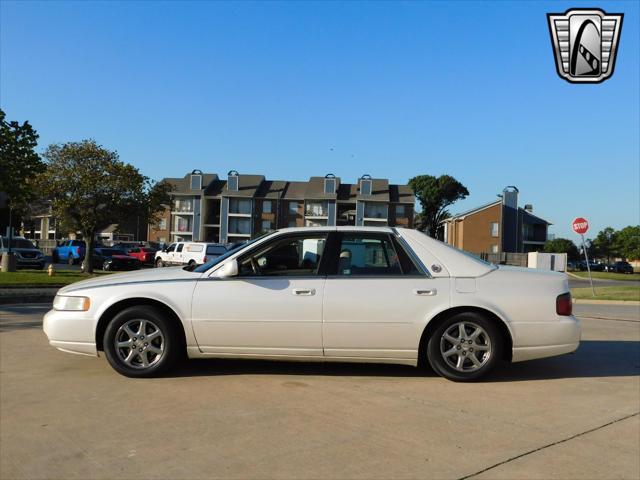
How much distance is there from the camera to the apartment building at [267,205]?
72375mm

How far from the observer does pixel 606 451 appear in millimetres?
3818

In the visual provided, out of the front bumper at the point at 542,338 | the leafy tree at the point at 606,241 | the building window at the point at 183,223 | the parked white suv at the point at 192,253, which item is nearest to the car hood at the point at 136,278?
the front bumper at the point at 542,338

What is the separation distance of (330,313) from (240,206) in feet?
228

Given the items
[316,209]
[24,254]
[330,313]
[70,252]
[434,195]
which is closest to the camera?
[330,313]

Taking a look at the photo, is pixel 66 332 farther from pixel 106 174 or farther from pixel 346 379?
pixel 106 174

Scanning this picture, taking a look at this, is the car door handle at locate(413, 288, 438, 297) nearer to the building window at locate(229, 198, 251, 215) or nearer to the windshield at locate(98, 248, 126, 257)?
the windshield at locate(98, 248, 126, 257)

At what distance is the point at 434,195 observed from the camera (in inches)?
3410

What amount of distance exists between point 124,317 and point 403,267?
2733 mm

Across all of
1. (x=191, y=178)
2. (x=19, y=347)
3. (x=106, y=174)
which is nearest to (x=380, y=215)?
(x=191, y=178)

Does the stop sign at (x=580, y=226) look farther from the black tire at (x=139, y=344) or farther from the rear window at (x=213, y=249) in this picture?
the rear window at (x=213, y=249)

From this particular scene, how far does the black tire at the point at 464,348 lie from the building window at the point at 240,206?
68860mm

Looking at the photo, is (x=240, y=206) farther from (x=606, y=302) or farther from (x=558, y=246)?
(x=606, y=302)

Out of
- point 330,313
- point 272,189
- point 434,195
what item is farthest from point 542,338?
point 434,195

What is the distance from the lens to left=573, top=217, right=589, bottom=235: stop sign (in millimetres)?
20953
